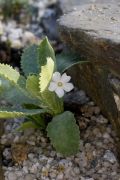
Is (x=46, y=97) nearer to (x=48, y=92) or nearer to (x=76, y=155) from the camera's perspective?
(x=48, y=92)

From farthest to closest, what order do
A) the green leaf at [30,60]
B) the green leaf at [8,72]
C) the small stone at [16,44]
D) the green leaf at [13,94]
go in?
the small stone at [16,44], the green leaf at [30,60], the green leaf at [13,94], the green leaf at [8,72]

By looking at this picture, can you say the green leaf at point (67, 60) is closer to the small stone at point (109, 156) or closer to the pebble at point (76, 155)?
the pebble at point (76, 155)

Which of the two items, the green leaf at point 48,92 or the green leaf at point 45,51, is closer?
the green leaf at point 48,92

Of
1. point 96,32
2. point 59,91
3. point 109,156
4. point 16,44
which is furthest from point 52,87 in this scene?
point 16,44

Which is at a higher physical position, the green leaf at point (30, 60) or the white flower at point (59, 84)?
the white flower at point (59, 84)

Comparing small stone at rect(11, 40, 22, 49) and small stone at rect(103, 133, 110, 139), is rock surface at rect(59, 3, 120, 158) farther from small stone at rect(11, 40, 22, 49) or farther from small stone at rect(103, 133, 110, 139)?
small stone at rect(11, 40, 22, 49)

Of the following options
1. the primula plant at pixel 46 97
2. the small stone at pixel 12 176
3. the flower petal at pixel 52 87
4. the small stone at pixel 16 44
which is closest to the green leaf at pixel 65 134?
the primula plant at pixel 46 97

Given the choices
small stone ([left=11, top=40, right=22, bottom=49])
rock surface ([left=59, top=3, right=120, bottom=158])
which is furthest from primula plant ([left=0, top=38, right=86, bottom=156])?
small stone ([left=11, top=40, right=22, bottom=49])

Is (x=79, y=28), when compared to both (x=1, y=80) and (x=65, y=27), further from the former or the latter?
(x=1, y=80)

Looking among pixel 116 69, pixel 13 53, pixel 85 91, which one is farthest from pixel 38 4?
pixel 116 69
